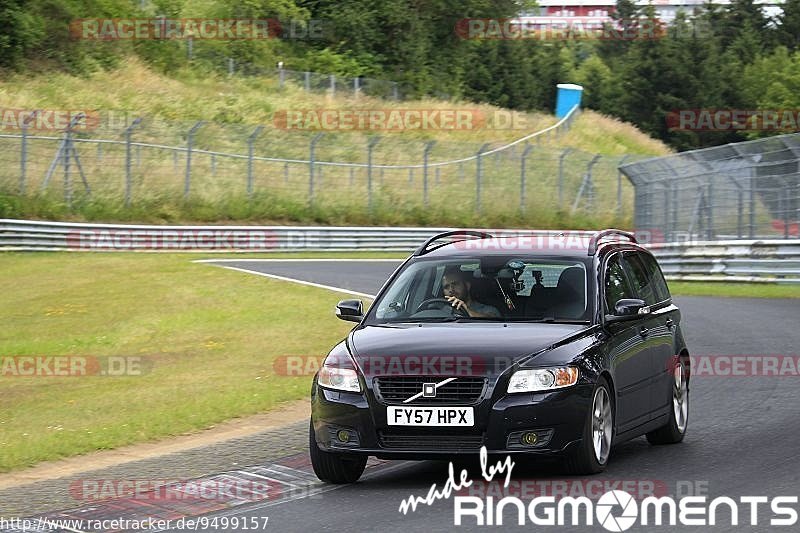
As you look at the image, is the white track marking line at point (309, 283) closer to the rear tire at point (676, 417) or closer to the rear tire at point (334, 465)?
the rear tire at point (676, 417)

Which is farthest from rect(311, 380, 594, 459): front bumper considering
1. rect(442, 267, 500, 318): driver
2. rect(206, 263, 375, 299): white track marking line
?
rect(206, 263, 375, 299): white track marking line

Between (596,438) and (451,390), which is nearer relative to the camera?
(451,390)

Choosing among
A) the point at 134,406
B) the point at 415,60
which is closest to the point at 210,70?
the point at 415,60

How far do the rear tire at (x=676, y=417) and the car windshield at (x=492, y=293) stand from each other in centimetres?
149

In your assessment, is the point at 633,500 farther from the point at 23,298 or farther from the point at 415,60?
the point at 415,60

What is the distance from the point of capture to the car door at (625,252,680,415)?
412 inches

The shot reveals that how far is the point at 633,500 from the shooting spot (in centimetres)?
825

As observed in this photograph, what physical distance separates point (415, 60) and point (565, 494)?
72.4 metres
